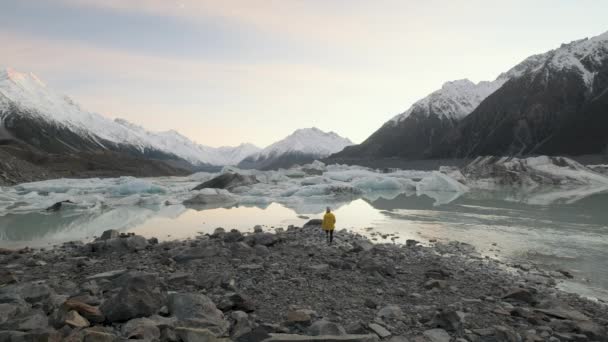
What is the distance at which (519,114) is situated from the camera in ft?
360

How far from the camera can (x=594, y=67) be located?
10969 centimetres

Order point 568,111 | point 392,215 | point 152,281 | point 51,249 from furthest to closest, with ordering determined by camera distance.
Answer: point 568,111 < point 392,215 < point 51,249 < point 152,281

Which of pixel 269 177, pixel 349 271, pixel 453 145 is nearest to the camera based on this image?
pixel 349 271

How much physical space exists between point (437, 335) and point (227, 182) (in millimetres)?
31818

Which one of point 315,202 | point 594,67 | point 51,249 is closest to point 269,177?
point 315,202

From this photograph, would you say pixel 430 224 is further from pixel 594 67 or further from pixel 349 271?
pixel 594 67

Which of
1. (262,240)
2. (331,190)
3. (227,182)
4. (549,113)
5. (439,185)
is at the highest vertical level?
(549,113)

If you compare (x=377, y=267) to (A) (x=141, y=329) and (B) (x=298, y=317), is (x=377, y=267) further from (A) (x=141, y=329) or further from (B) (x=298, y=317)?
(A) (x=141, y=329)

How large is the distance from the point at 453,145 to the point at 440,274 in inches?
4770

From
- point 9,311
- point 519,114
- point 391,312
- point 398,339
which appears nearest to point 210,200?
point 9,311

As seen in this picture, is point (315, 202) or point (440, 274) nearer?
point (440, 274)

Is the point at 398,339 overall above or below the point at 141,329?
below

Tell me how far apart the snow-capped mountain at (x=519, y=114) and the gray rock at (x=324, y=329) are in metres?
102

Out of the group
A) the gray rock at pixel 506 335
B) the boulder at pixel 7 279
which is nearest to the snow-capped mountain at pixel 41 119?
the boulder at pixel 7 279
